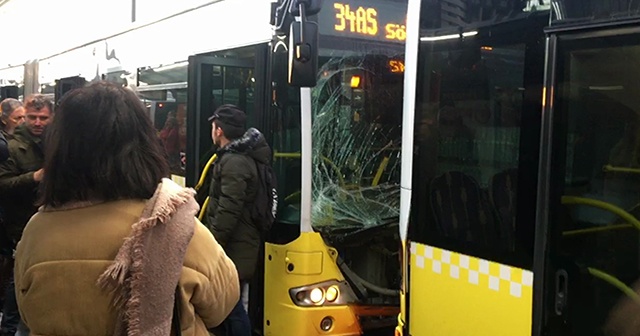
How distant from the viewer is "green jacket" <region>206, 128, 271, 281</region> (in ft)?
14.0

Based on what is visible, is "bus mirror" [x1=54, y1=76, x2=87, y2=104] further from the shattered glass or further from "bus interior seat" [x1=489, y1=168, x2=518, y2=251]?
"bus interior seat" [x1=489, y1=168, x2=518, y2=251]

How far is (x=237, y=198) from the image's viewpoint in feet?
14.0

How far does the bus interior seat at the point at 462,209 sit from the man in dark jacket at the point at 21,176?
253 centimetres

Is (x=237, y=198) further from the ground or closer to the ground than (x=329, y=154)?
closer to the ground

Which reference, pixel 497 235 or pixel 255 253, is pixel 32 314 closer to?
pixel 497 235

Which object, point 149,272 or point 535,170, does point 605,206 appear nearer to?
point 535,170

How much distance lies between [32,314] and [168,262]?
407 millimetres

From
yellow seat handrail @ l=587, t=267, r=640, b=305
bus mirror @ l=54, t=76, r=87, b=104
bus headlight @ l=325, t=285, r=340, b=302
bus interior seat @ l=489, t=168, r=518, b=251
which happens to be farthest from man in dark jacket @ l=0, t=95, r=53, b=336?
bus mirror @ l=54, t=76, r=87, b=104

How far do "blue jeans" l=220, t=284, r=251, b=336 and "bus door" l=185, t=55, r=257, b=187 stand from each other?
4.68 ft

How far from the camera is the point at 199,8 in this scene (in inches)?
223

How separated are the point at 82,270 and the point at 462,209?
5.69ft

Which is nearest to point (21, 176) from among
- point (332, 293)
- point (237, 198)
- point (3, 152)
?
point (3, 152)

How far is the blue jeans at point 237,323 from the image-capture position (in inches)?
166

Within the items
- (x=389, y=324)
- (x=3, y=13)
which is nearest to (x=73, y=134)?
(x=389, y=324)
